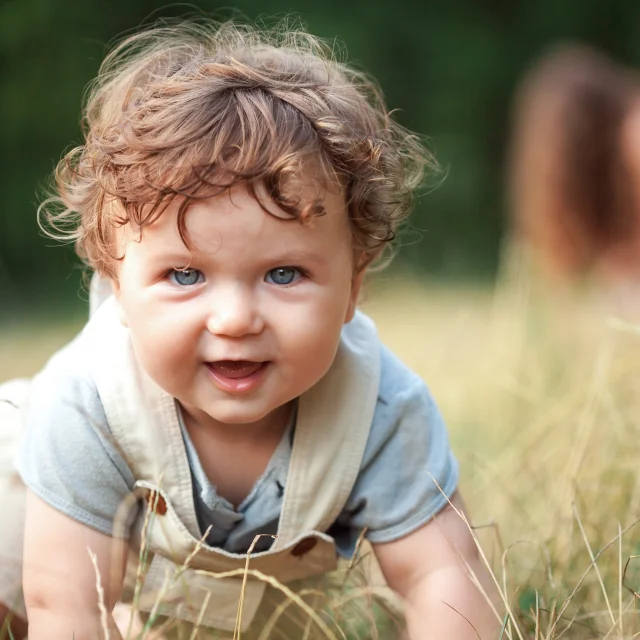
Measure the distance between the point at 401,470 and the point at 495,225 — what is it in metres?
4.63

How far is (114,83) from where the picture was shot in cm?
165

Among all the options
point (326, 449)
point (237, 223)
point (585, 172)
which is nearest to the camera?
point (237, 223)

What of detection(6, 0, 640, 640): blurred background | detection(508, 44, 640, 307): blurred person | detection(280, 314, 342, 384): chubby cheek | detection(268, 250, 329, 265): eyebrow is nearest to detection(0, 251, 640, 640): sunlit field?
detection(6, 0, 640, 640): blurred background

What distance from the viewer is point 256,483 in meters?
1.58

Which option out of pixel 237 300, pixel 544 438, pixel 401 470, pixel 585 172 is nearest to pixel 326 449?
pixel 401 470

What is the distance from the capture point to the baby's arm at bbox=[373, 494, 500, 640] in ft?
4.87

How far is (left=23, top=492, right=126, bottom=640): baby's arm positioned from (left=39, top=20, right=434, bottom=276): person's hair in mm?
364

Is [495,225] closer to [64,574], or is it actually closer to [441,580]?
[441,580]

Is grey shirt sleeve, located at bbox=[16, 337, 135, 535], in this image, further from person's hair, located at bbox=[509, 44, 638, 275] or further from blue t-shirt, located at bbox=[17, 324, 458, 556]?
person's hair, located at bbox=[509, 44, 638, 275]

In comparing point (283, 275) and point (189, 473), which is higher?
point (283, 275)

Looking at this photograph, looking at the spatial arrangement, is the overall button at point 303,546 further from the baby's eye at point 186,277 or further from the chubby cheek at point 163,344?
the baby's eye at point 186,277

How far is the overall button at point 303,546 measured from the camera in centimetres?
159

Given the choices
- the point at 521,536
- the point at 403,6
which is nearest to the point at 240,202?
the point at 521,536

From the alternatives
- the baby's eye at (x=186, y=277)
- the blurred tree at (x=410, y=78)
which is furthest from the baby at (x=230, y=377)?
the blurred tree at (x=410, y=78)
